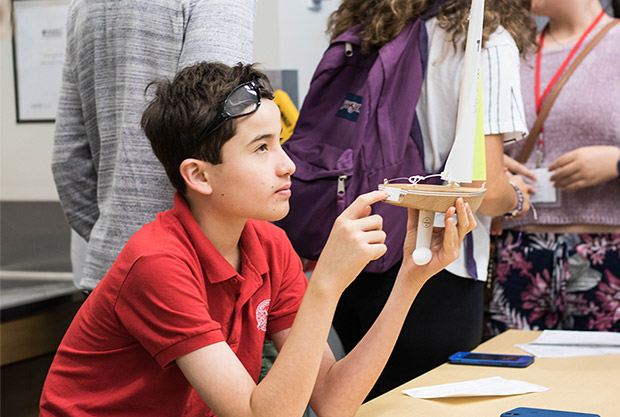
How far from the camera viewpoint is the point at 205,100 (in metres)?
1.25

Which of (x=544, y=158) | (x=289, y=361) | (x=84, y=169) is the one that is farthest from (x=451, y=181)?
(x=544, y=158)

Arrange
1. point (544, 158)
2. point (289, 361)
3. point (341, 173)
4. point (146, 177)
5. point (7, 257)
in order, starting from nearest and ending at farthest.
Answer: point (289, 361), point (146, 177), point (341, 173), point (544, 158), point (7, 257)

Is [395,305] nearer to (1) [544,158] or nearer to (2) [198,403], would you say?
(2) [198,403]

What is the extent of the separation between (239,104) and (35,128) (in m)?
1.93

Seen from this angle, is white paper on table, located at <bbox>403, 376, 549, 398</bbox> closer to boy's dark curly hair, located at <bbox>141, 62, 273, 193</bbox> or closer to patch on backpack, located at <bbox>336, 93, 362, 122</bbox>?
boy's dark curly hair, located at <bbox>141, 62, 273, 193</bbox>

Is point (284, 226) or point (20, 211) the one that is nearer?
point (284, 226)

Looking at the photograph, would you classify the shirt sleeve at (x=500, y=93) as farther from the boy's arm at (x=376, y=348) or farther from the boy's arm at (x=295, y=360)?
the boy's arm at (x=295, y=360)

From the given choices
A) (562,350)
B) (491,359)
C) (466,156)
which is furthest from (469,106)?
(562,350)

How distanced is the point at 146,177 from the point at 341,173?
45 cm

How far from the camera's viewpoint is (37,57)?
2877mm

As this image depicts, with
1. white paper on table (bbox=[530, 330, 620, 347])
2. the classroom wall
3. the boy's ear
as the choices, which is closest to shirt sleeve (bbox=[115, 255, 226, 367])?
the boy's ear

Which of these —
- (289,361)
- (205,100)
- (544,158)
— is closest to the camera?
(289,361)

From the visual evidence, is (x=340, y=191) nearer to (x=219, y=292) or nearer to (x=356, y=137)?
(x=356, y=137)

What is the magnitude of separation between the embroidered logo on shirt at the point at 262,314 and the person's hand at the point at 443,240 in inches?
10.4
